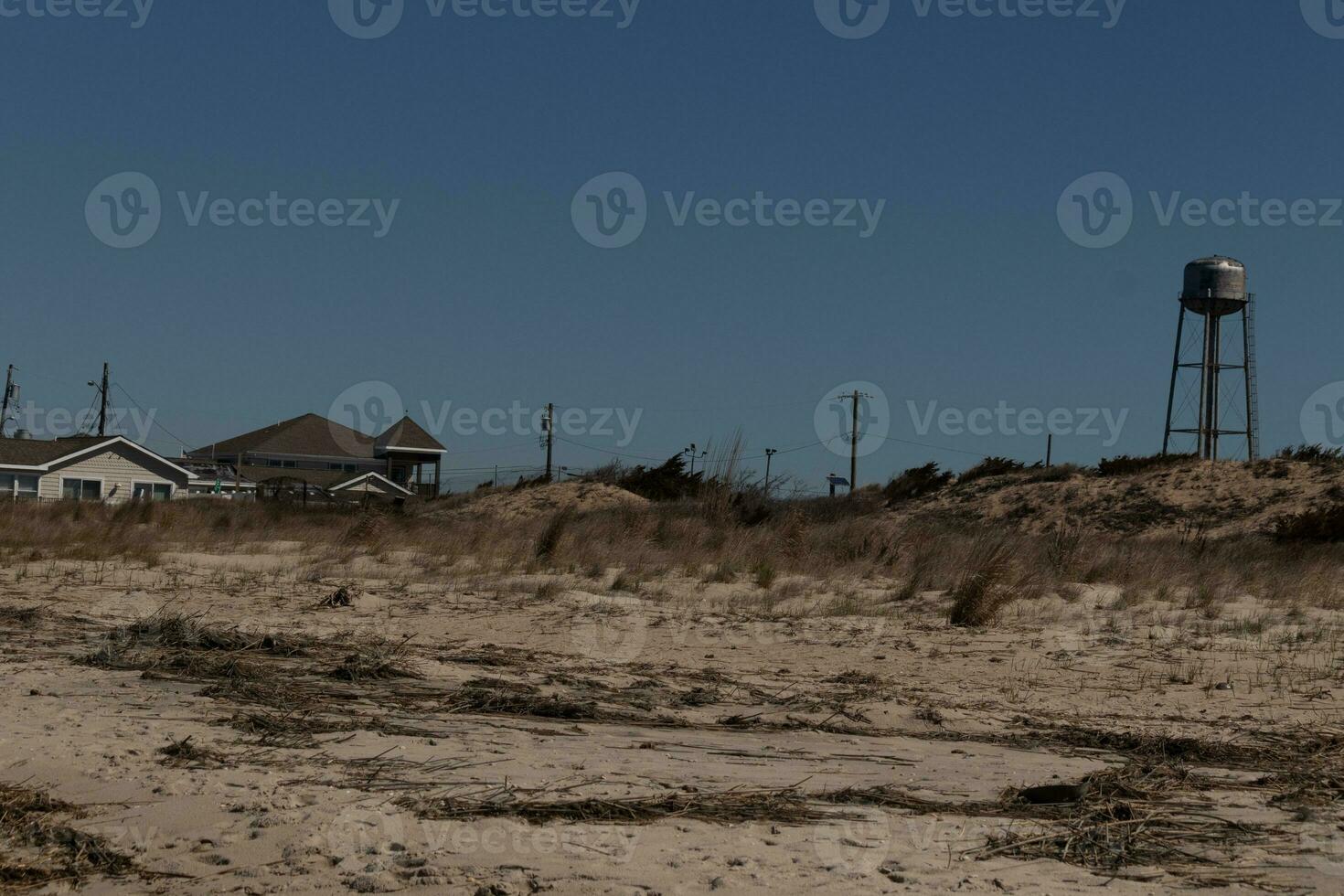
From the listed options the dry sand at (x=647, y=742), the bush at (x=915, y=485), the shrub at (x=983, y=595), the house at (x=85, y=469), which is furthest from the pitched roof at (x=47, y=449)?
the shrub at (x=983, y=595)

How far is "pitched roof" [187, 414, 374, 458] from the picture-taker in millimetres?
61000

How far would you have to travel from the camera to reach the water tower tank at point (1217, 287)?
38719 mm

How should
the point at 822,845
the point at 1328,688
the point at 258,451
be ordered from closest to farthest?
the point at 822,845, the point at 1328,688, the point at 258,451

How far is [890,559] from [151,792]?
12.3 meters

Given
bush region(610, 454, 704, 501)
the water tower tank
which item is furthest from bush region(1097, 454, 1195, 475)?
bush region(610, 454, 704, 501)

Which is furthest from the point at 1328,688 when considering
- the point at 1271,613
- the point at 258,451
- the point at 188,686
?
the point at 258,451

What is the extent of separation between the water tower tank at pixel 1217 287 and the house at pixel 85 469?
35096 mm

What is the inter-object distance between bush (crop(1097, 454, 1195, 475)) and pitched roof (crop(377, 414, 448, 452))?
35.9 m

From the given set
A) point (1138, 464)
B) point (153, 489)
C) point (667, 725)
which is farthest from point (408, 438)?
point (667, 725)

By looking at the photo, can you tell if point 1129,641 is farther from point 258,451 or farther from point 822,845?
point 258,451

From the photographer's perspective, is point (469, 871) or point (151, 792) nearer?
point (469, 871)

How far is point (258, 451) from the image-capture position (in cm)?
5950

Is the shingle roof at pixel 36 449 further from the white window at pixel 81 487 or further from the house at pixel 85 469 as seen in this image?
the white window at pixel 81 487

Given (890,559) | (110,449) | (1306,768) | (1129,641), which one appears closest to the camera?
(1306,768)
